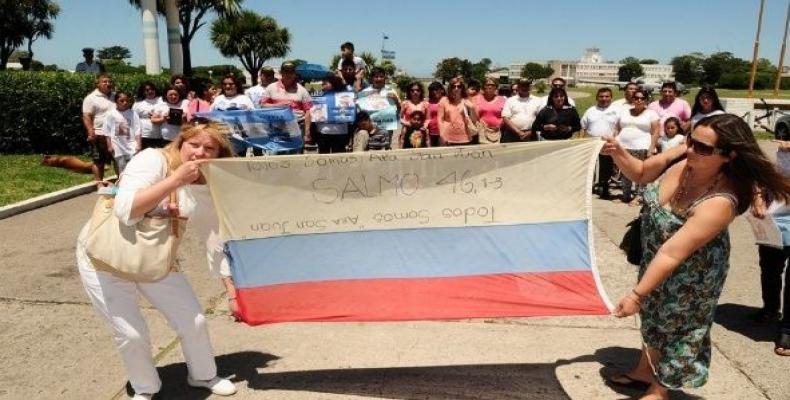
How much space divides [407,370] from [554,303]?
1040 mm

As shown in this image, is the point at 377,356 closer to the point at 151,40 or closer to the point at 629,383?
the point at 629,383

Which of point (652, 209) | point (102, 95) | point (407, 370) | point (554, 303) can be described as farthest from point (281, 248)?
point (102, 95)

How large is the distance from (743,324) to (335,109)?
5637mm

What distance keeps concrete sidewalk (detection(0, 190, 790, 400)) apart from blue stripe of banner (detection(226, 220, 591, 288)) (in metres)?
0.67

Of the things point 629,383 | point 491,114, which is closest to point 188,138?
point 629,383

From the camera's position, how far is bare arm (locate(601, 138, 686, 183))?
3.32m

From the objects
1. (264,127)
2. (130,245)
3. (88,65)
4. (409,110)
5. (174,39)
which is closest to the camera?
(130,245)

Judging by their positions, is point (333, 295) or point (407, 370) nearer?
point (333, 295)

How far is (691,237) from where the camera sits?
110 inches

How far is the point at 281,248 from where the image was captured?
3.60m

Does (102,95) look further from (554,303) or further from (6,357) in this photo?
(554,303)

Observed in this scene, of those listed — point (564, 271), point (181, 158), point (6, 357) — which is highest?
point (181, 158)

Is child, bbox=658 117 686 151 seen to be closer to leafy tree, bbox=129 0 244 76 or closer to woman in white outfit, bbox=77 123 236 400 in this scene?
woman in white outfit, bbox=77 123 236 400

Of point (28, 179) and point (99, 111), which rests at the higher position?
point (99, 111)
